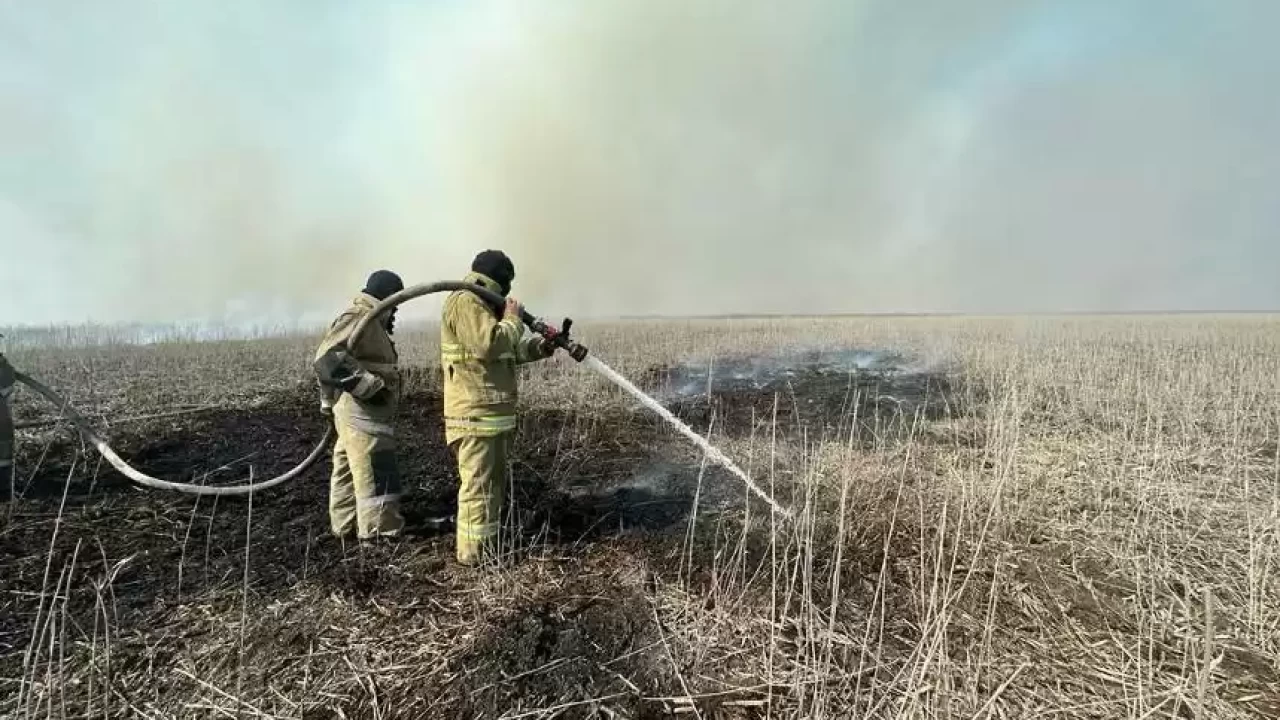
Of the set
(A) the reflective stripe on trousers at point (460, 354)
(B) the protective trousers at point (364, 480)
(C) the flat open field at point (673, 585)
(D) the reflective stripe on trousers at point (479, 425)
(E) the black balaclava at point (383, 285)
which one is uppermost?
(E) the black balaclava at point (383, 285)

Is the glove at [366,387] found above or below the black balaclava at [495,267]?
below

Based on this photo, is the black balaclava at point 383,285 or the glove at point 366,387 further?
the black balaclava at point 383,285

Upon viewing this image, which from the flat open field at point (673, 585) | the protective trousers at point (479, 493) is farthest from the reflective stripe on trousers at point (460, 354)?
the flat open field at point (673, 585)

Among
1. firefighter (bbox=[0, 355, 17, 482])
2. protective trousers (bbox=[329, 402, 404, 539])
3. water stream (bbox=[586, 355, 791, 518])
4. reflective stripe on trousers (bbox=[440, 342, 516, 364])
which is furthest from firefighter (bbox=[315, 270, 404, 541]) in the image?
firefighter (bbox=[0, 355, 17, 482])

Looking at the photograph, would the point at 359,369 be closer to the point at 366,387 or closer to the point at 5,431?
the point at 366,387

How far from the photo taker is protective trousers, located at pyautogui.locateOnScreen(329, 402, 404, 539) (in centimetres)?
392

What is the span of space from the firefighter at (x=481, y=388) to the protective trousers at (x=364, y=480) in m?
0.73

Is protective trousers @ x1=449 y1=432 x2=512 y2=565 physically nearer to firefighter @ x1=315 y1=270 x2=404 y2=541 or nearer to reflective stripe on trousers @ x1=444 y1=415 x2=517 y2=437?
reflective stripe on trousers @ x1=444 y1=415 x2=517 y2=437

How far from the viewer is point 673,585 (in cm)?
338

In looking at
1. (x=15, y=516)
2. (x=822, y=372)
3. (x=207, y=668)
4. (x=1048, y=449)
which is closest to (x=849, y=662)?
(x=207, y=668)

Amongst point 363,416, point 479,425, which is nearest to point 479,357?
point 479,425

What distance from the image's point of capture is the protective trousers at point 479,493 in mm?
3537

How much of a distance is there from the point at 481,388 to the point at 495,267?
0.79 metres

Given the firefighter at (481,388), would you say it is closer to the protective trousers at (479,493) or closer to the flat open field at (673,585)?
the protective trousers at (479,493)
